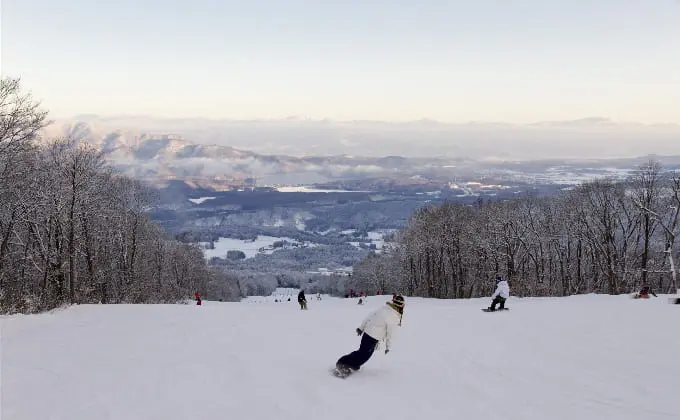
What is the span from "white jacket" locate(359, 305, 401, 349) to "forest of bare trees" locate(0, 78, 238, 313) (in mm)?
13840

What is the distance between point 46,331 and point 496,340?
1287 cm

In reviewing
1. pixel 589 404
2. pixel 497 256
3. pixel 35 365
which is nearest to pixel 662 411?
pixel 589 404

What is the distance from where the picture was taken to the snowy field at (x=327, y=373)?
8.01 metres

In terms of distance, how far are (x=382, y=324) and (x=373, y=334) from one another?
262 millimetres

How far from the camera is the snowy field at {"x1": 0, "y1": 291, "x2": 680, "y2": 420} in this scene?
8.01 meters

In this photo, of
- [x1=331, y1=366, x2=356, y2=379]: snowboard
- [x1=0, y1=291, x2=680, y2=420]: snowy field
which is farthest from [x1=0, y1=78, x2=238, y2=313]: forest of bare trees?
[x1=331, y1=366, x2=356, y2=379]: snowboard

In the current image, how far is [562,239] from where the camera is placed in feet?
181

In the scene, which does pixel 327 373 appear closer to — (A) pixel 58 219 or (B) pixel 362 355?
(B) pixel 362 355

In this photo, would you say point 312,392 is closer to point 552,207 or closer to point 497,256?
point 497,256

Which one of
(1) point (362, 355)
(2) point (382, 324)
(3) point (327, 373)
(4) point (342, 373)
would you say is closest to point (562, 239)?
(2) point (382, 324)

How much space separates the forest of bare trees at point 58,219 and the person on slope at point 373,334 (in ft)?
44.2

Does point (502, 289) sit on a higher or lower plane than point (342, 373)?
lower

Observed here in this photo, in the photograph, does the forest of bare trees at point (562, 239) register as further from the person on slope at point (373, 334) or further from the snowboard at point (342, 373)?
the snowboard at point (342, 373)

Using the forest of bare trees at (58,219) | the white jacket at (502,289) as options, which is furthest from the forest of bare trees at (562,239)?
the forest of bare trees at (58,219)
